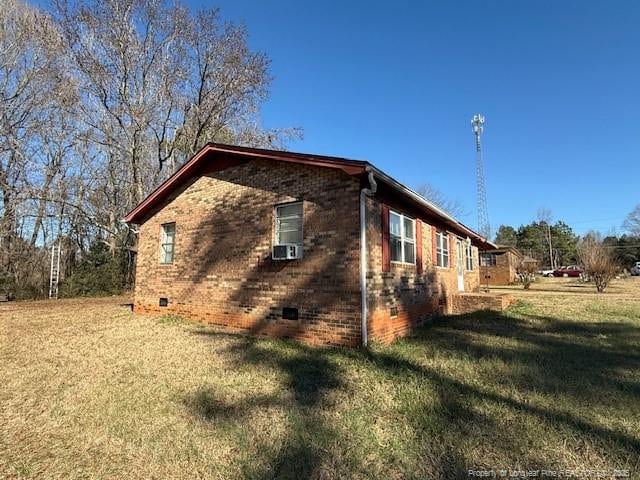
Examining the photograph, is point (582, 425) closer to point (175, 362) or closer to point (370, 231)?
point (370, 231)

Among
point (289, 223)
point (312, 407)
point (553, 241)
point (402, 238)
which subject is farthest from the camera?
point (553, 241)

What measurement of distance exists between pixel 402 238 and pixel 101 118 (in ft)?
57.1

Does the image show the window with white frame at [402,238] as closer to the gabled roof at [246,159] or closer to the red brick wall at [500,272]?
the gabled roof at [246,159]

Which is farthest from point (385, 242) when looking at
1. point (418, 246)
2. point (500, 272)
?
point (500, 272)

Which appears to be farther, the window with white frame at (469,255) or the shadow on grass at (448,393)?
the window with white frame at (469,255)

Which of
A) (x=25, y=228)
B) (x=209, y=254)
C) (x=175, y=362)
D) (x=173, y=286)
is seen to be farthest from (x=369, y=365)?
(x=25, y=228)

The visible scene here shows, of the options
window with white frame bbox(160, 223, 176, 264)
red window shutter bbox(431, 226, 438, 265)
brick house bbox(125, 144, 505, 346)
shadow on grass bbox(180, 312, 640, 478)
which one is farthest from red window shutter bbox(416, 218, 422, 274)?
window with white frame bbox(160, 223, 176, 264)

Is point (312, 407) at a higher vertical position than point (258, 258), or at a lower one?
lower

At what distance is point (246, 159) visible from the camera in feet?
31.0

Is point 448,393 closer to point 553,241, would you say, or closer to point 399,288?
point 399,288

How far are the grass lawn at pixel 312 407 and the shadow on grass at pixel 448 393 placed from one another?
2 cm

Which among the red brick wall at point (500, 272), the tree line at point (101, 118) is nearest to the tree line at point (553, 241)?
the red brick wall at point (500, 272)

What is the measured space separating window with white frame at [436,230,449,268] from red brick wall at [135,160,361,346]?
18.8 ft

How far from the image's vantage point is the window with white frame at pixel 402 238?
8.68 m
